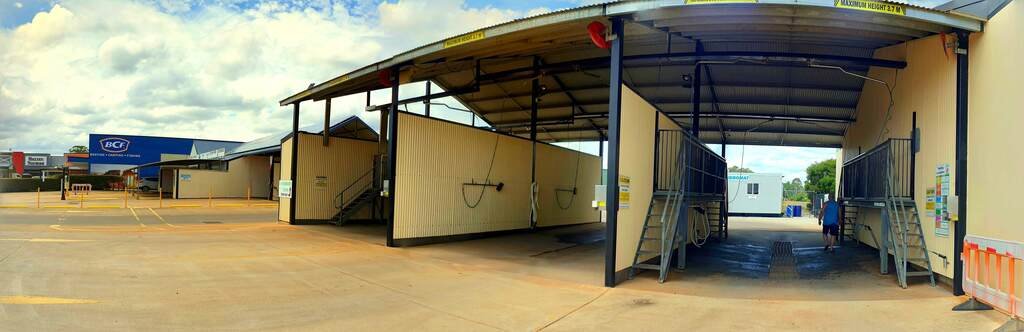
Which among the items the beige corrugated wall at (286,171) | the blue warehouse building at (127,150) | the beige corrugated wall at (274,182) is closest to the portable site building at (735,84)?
the beige corrugated wall at (286,171)

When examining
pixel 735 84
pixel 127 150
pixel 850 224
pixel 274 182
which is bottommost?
pixel 850 224

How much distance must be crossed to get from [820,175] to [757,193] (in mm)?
51915

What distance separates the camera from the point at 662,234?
31.8 ft

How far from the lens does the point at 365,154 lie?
66.3 ft

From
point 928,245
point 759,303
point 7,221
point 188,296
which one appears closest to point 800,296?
point 759,303

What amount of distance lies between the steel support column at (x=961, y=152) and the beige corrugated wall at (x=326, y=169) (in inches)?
649

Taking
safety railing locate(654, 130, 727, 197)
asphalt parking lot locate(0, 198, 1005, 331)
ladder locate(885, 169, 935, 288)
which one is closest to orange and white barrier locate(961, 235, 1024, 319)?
asphalt parking lot locate(0, 198, 1005, 331)

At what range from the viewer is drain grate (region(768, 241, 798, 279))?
1052 cm

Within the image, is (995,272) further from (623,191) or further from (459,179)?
(459,179)

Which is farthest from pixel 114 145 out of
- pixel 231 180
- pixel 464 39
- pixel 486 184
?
pixel 464 39

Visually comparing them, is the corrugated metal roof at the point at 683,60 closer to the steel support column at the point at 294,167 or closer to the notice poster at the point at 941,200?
the steel support column at the point at 294,167

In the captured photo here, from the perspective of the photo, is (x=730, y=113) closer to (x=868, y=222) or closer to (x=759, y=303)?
(x=868, y=222)

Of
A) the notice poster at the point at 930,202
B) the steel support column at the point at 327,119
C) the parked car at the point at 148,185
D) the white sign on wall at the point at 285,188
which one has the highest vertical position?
the steel support column at the point at 327,119

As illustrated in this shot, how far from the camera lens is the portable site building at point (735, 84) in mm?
8031
